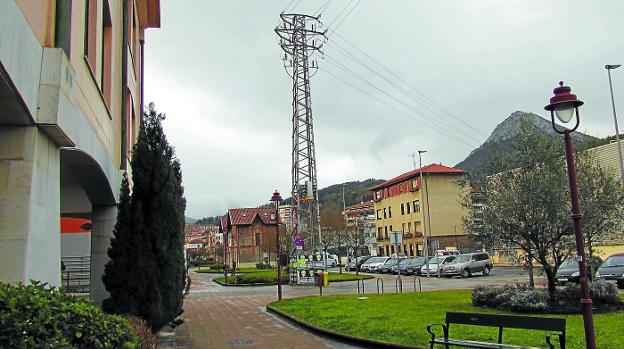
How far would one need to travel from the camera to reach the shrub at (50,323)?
397cm

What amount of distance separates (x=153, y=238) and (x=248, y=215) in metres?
78.7

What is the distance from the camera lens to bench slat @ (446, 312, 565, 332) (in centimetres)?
747

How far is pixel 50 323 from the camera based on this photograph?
4.29m

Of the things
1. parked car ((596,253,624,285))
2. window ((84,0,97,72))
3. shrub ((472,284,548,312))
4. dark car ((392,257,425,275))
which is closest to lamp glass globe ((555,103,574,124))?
window ((84,0,97,72))

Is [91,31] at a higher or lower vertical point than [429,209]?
lower

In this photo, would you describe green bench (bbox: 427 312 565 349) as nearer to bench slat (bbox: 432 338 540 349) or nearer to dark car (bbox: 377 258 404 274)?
bench slat (bbox: 432 338 540 349)

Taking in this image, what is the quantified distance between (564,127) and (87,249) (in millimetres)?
29890

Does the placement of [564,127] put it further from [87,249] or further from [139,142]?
[87,249]

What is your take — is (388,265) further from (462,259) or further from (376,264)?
(462,259)

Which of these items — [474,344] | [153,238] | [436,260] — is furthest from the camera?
[436,260]

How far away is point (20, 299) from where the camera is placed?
13.8 ft

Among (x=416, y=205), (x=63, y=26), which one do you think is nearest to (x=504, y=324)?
(x=63, y=26)

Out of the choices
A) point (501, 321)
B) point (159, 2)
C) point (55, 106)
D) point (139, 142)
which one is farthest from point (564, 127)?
point (159, 2)

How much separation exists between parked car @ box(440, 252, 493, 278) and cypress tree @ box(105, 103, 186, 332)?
29.1 meters
